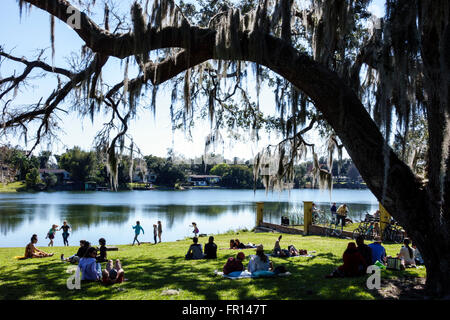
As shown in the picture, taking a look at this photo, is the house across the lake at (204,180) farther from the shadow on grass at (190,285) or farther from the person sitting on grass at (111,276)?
the person sitting on grass at (111,276)

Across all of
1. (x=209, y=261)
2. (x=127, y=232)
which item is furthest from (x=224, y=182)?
(x=209, y=261)

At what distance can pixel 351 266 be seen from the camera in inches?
269

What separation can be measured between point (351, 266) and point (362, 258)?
0.95 ft

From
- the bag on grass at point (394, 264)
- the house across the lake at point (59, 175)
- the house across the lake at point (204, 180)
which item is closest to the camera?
the bag on grass at point (394, 264)

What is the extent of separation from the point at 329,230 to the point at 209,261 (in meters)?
9.45

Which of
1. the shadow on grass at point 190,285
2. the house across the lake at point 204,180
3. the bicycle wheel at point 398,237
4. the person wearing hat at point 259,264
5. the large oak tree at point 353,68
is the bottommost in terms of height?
the bicycle wheel at point 398,237

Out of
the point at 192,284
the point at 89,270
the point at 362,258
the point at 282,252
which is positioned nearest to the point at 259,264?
the point at 192,284

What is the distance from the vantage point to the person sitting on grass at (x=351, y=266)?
22.4ft

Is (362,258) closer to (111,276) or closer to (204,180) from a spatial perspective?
(111,276)

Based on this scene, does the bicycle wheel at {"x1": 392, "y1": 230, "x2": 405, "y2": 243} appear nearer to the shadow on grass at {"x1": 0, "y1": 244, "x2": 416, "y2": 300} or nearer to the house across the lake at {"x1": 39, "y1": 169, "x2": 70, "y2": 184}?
the shadow on grass at {"x1": 0, "y1": 244, "x2": 416, "y2": 300}

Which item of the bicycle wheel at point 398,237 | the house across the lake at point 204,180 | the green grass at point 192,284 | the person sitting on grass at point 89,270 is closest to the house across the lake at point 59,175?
the house across the lake at point 204,180

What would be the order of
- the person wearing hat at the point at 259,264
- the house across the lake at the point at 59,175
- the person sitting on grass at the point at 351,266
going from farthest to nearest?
the house across the lake at the point at 59,175 → the person wearing hat at the point at 259,264 → the person sitting on grass at the point at 351,266

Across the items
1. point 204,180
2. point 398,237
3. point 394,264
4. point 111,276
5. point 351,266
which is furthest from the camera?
point 204,180
